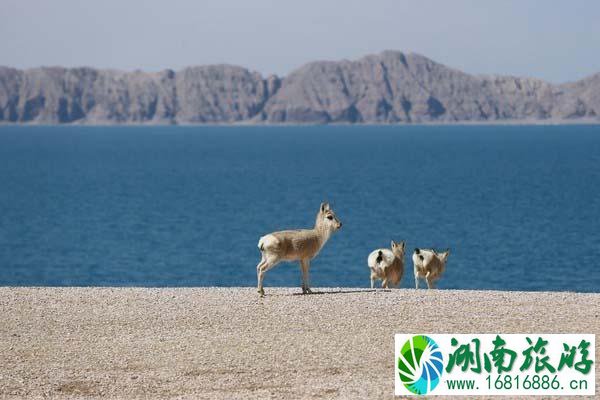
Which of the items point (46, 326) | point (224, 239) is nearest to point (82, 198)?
point (224, 239)

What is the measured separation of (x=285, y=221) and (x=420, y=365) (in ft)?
184

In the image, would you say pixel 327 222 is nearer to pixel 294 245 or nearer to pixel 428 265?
pixel 294 245

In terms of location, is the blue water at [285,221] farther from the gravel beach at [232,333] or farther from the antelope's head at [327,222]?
the gravel beach at [232,333]

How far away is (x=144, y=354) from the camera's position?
16.6 m

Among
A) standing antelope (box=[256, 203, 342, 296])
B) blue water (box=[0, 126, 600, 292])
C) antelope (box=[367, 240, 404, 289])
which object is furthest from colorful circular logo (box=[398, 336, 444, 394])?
blue water (box=[0, 126, 600, 292])

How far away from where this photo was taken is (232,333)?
17.8m

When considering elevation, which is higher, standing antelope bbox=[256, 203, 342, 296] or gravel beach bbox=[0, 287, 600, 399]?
standing antelope bbox=[256, 203, 342, 296]

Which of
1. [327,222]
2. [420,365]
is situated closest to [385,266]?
[327,222]

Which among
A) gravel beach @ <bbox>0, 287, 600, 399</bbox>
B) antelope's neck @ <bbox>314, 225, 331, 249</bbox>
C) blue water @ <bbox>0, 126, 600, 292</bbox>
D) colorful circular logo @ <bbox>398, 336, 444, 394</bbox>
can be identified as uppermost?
antelope's neck @ <bbox>314, 225, 331, 249</bbox>

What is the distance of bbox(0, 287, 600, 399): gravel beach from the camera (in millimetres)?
14844

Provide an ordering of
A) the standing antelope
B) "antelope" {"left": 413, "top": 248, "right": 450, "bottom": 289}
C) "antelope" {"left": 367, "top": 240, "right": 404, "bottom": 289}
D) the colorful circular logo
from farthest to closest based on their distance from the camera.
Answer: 1. "antelope" {"left": 413, "top": 248, "right": 450, "bottom": 289}
2. "antelope" {"left": 367, "top": 240, "right": 404, "bottom": 289}
3. the standing antelope
4. the colorful circular logo

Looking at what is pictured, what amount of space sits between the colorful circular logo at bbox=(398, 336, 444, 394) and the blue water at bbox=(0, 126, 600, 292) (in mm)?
26531

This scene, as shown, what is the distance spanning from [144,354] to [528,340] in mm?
6261

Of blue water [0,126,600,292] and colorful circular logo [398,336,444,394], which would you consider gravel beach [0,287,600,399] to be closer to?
colorful circular logo [398,336,444,394]
